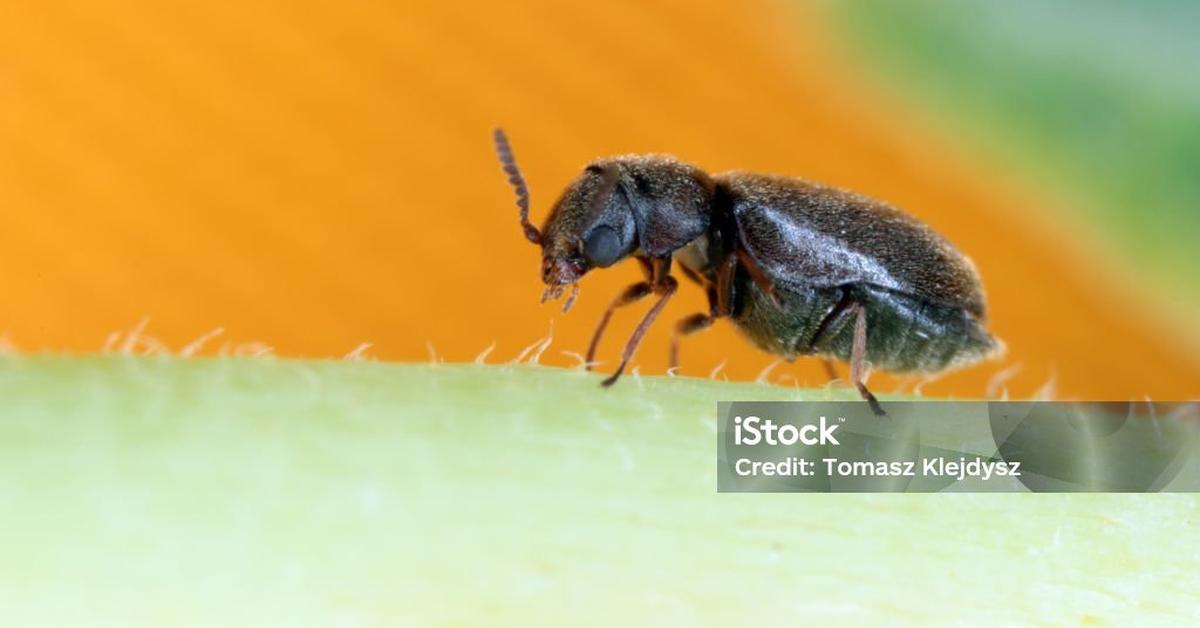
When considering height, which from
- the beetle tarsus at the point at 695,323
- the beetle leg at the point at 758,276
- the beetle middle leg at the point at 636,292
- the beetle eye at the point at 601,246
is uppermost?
the beetle eye at the point at 601,246

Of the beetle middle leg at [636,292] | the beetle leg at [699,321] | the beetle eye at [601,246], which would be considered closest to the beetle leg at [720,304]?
the beetle leg at [699,321]

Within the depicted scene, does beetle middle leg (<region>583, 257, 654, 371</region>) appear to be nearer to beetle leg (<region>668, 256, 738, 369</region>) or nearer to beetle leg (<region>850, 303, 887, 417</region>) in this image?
beetle leg (<region>668, 256, 738, 369</region>)

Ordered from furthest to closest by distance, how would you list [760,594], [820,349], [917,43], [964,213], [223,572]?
[964,213] → [917,43] → [820,349] → [760,594] → [223,572]

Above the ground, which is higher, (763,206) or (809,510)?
Answer: (763,206)

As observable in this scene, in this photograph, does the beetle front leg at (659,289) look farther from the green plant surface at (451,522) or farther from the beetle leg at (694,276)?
the green plant surface at (451,522)

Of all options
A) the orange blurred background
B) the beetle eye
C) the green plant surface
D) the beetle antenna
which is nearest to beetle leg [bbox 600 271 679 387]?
the beetle eye

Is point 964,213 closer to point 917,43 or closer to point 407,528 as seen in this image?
point 917,43

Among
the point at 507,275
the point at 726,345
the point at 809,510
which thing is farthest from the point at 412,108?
the point at 809,510
